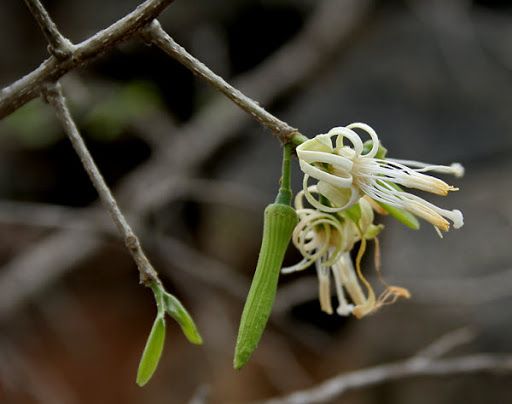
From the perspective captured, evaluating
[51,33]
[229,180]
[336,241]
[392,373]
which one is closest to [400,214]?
[336,241]

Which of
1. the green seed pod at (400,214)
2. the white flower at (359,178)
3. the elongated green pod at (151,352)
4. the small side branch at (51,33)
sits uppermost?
the small side branch at (51,33)

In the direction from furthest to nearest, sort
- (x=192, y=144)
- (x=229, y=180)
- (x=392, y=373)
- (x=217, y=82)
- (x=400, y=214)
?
(x=229, y=180), (x=192, y=144), (x=392, y=373), (x=400, y=214), (x=217, y=82)

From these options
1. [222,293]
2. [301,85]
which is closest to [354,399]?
[222,293]

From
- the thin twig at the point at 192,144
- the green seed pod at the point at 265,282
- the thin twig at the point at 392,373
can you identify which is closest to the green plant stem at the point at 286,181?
the green seed pod at the point at 265,282

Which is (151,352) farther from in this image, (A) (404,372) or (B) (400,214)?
(A) (404,372)

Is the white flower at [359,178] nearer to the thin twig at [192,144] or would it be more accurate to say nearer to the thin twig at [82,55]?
the thin twig at [82,55]
